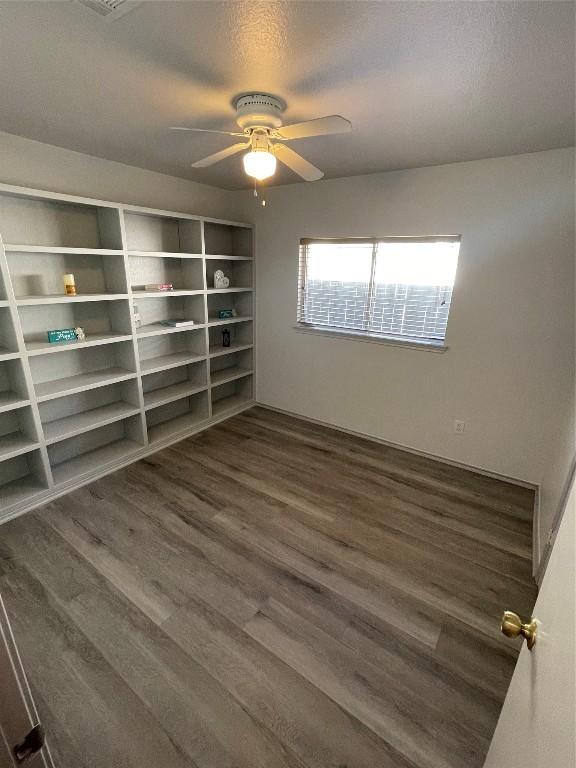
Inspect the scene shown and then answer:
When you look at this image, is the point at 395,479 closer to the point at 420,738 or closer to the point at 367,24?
the point at 420,738

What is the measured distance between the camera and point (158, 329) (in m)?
3.07

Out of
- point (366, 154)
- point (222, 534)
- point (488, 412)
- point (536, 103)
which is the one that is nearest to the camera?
point (536, 103)

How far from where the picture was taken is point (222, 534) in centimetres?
221

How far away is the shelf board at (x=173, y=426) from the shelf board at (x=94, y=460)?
0.65 feet

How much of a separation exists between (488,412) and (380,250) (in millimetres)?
1649

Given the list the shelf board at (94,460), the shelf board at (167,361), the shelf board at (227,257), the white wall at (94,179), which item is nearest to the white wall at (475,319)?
the shelf board at (227,257)

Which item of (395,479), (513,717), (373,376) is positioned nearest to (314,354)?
(373,376)

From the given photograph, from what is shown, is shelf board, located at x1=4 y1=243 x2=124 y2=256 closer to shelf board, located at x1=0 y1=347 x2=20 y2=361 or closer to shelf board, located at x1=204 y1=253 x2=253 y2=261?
shelf board, located at x1=0 y1=347 x2=20 y2=361

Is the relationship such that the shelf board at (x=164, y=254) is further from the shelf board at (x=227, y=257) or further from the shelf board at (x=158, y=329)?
the shelf board at (x=158, y=329)

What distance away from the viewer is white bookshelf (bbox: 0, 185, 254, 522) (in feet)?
7.62

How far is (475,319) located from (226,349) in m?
2.42

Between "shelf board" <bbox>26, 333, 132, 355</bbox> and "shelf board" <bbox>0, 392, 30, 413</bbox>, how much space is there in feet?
1.07

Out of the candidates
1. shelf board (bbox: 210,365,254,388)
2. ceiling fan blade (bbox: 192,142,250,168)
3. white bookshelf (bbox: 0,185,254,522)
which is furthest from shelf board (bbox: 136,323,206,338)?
ceiling fan blade (bbox: 192,142,250,168)

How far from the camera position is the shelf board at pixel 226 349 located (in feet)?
11.8
